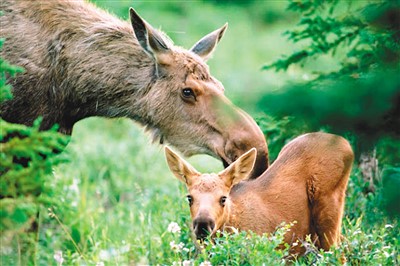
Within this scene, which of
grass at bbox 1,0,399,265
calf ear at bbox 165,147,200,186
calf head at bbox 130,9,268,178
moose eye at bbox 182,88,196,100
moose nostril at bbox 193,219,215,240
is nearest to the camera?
grass at bbox 1,0,399,265

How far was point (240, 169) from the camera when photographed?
6234 millimetres

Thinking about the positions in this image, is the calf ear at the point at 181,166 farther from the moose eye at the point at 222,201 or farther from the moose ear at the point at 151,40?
the moose ear at the point at 151,40

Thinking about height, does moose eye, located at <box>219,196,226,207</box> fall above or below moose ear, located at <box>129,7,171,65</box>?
below

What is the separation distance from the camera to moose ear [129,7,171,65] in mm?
6617

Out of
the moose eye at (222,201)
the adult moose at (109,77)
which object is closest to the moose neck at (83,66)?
the adult moose at (109,77)

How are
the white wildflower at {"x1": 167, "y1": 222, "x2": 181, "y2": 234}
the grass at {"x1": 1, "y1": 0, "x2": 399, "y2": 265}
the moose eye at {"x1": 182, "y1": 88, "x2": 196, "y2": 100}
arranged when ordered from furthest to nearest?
the moose eye at {"x1": 182, "y1": 88, "x2": 196, "y2": 100} → the white wildflower at {"x1": 167, "y1": 222, "x2": 181, "y2": 234} → the grass at {"x1": 1, "y1": 0, "x2": 399, "y2": 265}

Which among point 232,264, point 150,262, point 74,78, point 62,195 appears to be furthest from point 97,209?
point 232,264

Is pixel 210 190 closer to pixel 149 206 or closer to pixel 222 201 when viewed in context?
pixel 222 201

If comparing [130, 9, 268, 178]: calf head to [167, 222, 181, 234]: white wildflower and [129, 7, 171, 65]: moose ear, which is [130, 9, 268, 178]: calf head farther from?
[167, 222, 181, 234]: white wildflower

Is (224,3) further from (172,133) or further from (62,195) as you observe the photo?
(62,195)

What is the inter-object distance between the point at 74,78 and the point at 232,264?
225 cm

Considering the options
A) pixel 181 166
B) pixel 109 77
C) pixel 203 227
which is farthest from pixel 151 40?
pixel 203 227

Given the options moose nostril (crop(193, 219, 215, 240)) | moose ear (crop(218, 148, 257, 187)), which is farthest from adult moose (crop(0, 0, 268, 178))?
moose nostril (crop(193, 219, 215, 240))

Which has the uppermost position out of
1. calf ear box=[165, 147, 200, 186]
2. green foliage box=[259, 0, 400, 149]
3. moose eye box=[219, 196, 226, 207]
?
green foliage box=[259, 0, 400, 149]
